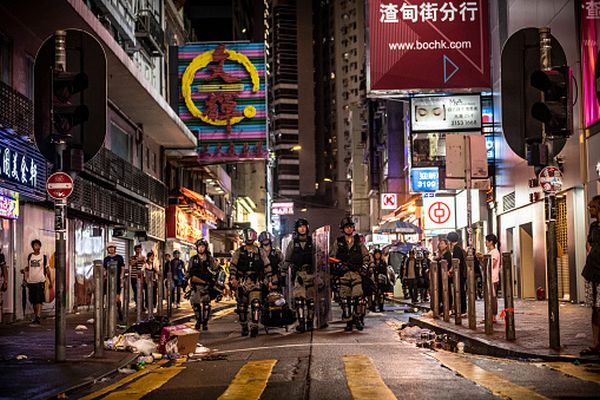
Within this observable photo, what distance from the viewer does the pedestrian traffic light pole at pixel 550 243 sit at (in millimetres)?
12156

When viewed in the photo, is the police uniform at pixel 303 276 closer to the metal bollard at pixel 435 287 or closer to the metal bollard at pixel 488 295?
the metal bollard at pixel 435 287

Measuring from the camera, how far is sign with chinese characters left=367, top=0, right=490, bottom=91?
1007 inches

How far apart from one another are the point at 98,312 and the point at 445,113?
28.4m

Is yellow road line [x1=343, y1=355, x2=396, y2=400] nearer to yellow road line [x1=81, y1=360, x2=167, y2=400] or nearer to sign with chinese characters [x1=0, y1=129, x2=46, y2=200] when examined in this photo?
yellow road line [x1=81, y1=360, x2=167, y2=400]

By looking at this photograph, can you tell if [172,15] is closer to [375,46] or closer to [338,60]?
[375,46]

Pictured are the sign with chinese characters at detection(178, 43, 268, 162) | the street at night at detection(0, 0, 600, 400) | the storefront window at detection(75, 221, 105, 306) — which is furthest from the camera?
the sign with chinese characters at detection(178, 43, 268, 162)

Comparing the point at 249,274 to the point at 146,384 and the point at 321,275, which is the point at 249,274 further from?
the point at 146,384

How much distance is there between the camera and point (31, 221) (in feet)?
78.2

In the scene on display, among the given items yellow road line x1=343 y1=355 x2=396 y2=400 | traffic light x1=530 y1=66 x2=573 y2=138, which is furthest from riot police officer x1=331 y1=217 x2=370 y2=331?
traffic light x1=530 y1=66 x2=573 y2=138

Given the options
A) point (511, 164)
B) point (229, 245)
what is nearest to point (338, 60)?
point (229, 245)

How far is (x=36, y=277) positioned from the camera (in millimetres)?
20797

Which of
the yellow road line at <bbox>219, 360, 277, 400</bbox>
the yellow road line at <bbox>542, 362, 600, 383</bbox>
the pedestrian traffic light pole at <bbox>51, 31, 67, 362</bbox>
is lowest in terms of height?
the yellow road line at <bbox>542, 362, 600, 383</bbox>

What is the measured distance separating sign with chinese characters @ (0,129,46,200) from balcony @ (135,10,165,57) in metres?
16.0

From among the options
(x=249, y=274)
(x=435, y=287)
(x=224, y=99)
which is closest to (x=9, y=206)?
(x=249, y=274)
